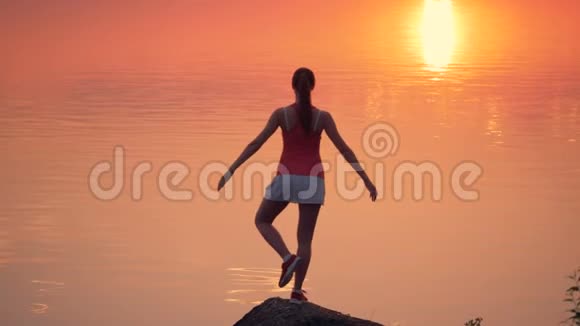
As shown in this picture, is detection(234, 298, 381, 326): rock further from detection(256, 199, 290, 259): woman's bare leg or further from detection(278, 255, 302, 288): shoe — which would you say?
detection(256, 199, 290, 259): woman's bare leg

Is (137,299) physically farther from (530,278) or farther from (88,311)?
(530,278)

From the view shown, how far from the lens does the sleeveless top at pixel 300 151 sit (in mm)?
12695

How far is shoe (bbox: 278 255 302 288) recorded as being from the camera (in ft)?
41.7

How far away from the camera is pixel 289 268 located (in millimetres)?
12758

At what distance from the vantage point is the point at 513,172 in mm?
26219

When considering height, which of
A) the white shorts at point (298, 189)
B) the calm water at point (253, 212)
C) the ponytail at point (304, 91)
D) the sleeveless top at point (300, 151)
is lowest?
the calm water at point (253, 212)

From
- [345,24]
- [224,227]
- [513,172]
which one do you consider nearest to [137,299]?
[224,227]

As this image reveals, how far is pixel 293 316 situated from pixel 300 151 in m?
1.28
